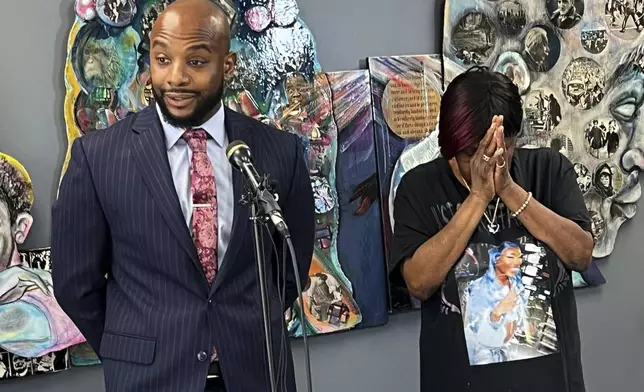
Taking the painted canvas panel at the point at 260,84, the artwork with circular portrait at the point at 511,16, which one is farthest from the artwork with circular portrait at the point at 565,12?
the painted canvas panel at the point at 260,84

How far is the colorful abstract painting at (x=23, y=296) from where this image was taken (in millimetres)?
1884

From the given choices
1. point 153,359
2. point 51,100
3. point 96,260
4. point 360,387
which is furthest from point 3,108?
point 360,387

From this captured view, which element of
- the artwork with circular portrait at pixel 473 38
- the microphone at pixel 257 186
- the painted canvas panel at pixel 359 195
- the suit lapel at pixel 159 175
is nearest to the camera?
the microphone at pixel 257 186

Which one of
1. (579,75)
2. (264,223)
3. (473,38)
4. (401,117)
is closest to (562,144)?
(579,75)

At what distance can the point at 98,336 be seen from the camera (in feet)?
5.24

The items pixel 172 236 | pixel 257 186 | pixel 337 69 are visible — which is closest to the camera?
pixel 257 186

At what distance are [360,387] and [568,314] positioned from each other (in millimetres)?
905

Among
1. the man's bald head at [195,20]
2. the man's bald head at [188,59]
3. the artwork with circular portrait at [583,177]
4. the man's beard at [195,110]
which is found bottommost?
the artwork with circular portrait at [583,177]

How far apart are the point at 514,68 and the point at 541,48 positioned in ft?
0.40

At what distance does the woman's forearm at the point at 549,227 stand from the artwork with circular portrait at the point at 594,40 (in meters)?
1.16

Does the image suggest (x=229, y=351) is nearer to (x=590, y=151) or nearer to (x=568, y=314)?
(x=568, y=314)

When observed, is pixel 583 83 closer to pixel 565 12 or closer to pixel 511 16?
pixel 565 12

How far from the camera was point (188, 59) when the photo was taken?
1464 mm

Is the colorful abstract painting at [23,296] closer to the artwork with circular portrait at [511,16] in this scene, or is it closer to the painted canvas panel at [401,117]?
the painted canvas panel at [401,117]
